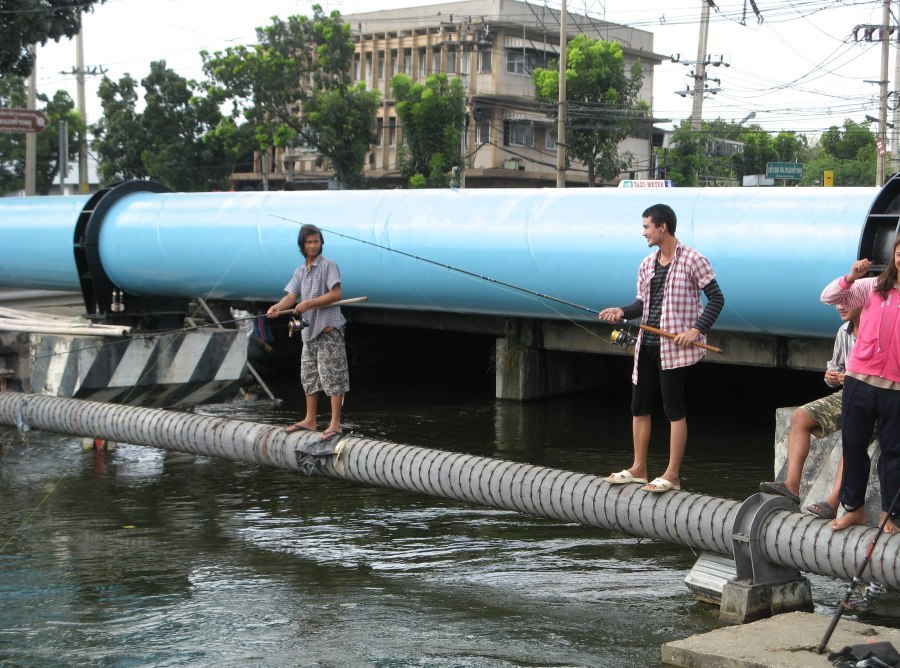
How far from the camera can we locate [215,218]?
14.3 metres

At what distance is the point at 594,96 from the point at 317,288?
3858cm

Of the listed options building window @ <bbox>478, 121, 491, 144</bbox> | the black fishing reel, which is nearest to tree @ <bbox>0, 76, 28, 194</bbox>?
building window @ <bbox>478, 121, 491, 144</bbox>

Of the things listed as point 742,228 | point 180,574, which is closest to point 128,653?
point 180,574

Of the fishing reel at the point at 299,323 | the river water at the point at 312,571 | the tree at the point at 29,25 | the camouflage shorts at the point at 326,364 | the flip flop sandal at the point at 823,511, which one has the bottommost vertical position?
the river water at the point at 312,571

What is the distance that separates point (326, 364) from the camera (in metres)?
8.43

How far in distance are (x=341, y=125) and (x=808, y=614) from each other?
4177cm

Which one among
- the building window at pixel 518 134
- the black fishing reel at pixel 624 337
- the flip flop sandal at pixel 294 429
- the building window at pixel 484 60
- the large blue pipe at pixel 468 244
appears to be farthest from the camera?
the building window at pixel 518 134

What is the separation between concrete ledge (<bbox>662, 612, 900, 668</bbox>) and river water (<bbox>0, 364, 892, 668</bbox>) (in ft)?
1.03

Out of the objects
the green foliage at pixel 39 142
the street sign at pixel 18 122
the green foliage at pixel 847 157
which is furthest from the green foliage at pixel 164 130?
the street sign at pixel 18 122

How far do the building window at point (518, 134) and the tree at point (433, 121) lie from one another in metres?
9.49

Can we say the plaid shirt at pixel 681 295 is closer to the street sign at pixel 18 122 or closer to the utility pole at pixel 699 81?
the street sign at pixel 18 122

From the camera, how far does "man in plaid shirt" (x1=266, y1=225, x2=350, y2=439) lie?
8.36 metres

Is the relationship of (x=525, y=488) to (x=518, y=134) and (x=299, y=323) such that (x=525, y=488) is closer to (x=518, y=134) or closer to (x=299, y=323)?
(x=299, y=323)

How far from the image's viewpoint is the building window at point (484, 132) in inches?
2271
